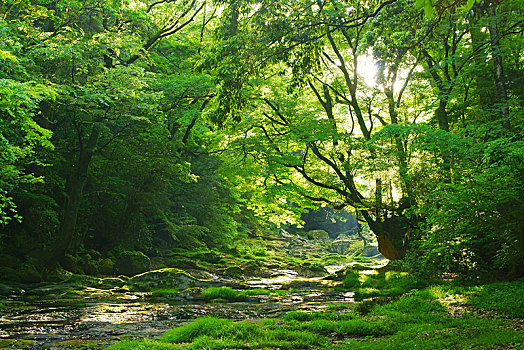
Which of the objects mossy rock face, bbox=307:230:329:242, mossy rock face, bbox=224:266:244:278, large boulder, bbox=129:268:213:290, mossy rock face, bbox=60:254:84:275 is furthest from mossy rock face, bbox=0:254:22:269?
mossy rock face, bbox=307:230:329:242

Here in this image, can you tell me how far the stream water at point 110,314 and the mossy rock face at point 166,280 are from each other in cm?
168

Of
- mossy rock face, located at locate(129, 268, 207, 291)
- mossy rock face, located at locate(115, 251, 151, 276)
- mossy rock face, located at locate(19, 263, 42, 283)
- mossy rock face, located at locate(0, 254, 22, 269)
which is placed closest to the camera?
mossy rock face, located at locate(19, 263, 42, 283)

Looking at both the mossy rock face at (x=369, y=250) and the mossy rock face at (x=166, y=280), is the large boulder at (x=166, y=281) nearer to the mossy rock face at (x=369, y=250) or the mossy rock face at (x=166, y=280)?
the mossy rock face at (x=166, y=280)

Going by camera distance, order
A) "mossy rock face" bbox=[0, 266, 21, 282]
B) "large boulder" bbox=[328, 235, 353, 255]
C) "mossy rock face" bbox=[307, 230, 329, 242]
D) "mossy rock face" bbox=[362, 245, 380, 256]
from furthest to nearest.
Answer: "mossy rock face" bbox=[307, 230, 329, 242], "large boulder" bbox=[328, 235, 353, 255], "mossy rock face" bbox=[362, 245, 380, 256], "mossy rock face" bbox=[0, 266, 21, 282]

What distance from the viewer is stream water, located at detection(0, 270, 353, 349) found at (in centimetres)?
682

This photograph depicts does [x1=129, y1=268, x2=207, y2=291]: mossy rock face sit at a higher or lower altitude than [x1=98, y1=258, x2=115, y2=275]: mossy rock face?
lower

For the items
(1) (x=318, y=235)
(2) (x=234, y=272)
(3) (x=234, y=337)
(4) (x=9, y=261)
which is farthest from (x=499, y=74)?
(1) (x=318, y=235)

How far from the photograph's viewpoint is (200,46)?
21438 millimetres

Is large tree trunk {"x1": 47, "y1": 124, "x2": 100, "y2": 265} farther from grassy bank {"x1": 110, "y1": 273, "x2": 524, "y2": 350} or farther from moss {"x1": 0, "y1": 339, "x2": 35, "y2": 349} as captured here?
grassy bank {"x1": 110, "y1": 273, "x2": 524, "y2": 350}

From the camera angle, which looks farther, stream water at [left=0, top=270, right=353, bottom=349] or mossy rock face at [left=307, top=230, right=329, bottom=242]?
mossy rock face at [left=307, top=230, right=329, bottom=242]

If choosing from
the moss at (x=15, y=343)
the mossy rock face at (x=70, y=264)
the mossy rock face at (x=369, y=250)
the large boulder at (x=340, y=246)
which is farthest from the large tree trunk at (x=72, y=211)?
the large boulder at (x=340, y=246)

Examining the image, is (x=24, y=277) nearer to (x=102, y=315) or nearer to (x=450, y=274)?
(x=102, y=315)

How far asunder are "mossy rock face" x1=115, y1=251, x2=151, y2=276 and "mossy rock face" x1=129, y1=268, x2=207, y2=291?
12.8 feet

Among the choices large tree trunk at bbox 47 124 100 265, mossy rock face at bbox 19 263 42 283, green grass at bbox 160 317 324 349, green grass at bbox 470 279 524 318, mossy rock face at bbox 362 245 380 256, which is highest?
large tree trunk at bbox 47 124 100 265
